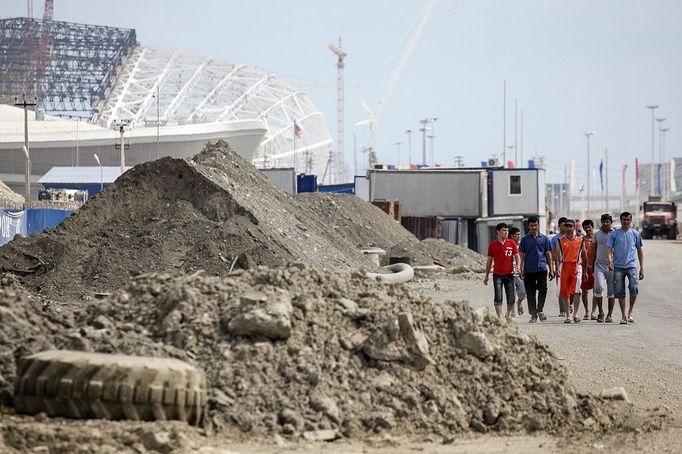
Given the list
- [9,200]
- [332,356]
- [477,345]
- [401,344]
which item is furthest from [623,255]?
[9,200]

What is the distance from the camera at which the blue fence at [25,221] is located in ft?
108

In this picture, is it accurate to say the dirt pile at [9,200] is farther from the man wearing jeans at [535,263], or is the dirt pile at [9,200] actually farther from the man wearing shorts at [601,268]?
the man wearing shorts at [601,268]

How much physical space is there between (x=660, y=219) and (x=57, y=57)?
379 feet

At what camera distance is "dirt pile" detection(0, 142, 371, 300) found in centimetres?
1983

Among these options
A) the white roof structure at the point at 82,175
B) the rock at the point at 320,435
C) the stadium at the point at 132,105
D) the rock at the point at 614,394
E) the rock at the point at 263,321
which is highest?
the stadium at the point at 132,105

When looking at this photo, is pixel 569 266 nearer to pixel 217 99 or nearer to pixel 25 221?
pixel 25 221

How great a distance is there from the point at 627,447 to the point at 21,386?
3791 mm

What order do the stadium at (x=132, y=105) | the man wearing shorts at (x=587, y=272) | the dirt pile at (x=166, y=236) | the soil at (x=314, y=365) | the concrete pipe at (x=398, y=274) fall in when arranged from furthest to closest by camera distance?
the stadium at (x=132, y=105) → the concrete pipe at (x=398, y=274) → the dirt pile at (x=166, y=236) → the man wearing shorts at (x=587, y=272) → the soil at (x=314, y=365)

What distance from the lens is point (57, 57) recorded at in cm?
16812

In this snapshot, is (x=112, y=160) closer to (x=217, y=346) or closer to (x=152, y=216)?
(x=152, y=216)

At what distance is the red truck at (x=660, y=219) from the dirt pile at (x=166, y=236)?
51.1 meters

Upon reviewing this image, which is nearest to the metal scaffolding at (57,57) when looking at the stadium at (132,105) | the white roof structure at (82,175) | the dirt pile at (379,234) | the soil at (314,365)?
the stadium at (132,105)

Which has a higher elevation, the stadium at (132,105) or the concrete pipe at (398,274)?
the stadium at (132,105)

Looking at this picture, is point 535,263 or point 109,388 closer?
point 109,388
